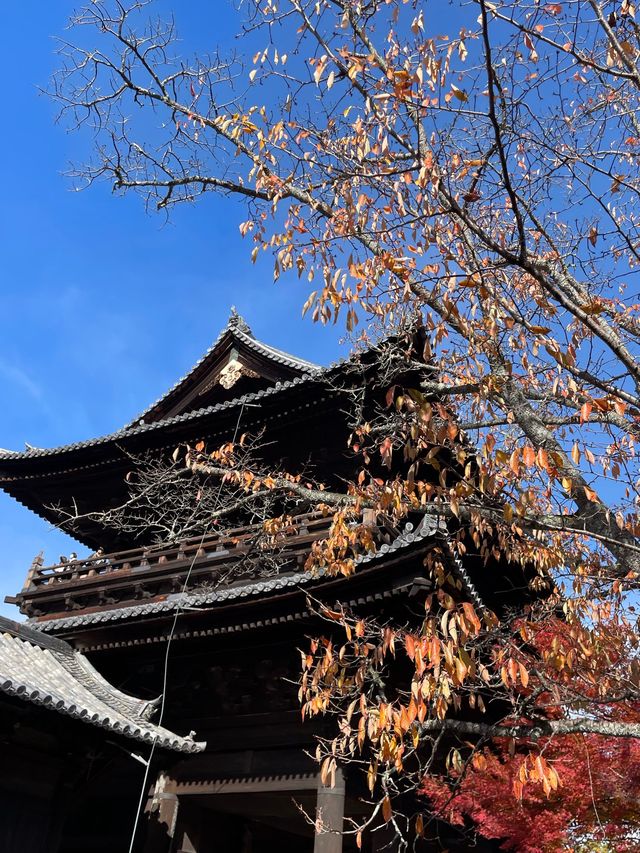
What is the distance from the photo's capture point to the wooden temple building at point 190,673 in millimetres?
8445

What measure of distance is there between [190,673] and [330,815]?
313 cm

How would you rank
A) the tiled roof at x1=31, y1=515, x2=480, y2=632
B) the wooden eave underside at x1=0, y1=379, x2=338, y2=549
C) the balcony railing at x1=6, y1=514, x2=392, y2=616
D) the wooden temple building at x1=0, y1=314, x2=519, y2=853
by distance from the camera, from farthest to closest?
1. the wooden eave underside at x1=0, y1=379, x2=338, y2=549
2. the balcony railing at x1=6, y1=514, x2=392, y2=616
3. the wooden temple building at x1=0, y1=314, x2=519, y2=853
4. the tiled roof at x1=31, y1=515, x2=480, y2=632

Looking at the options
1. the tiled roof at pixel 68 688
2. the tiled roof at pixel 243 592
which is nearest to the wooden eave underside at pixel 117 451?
the tiled roof at pixel 243 592

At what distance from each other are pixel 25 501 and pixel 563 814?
38.0ft

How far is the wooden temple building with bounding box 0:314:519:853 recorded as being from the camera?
8445 millimetres

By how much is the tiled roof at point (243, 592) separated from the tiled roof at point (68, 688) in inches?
16.3

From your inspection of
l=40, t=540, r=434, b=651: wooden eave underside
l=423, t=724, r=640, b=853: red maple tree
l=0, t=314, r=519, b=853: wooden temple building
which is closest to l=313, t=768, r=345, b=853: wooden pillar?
l=0, t=314, r=519, b=853: wooden temple building

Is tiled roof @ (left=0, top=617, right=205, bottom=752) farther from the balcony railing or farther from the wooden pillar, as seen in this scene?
the wooden pillar

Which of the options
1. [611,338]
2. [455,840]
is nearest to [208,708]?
[455,840]

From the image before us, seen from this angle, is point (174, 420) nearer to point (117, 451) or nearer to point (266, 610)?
point (117, 451)

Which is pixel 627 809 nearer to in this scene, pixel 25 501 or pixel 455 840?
pixel 455 840

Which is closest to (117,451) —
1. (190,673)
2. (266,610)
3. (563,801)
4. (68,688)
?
(190,673)

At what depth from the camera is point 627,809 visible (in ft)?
29.5

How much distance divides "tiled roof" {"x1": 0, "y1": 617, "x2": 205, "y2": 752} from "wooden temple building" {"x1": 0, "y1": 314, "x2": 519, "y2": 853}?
0.03m
